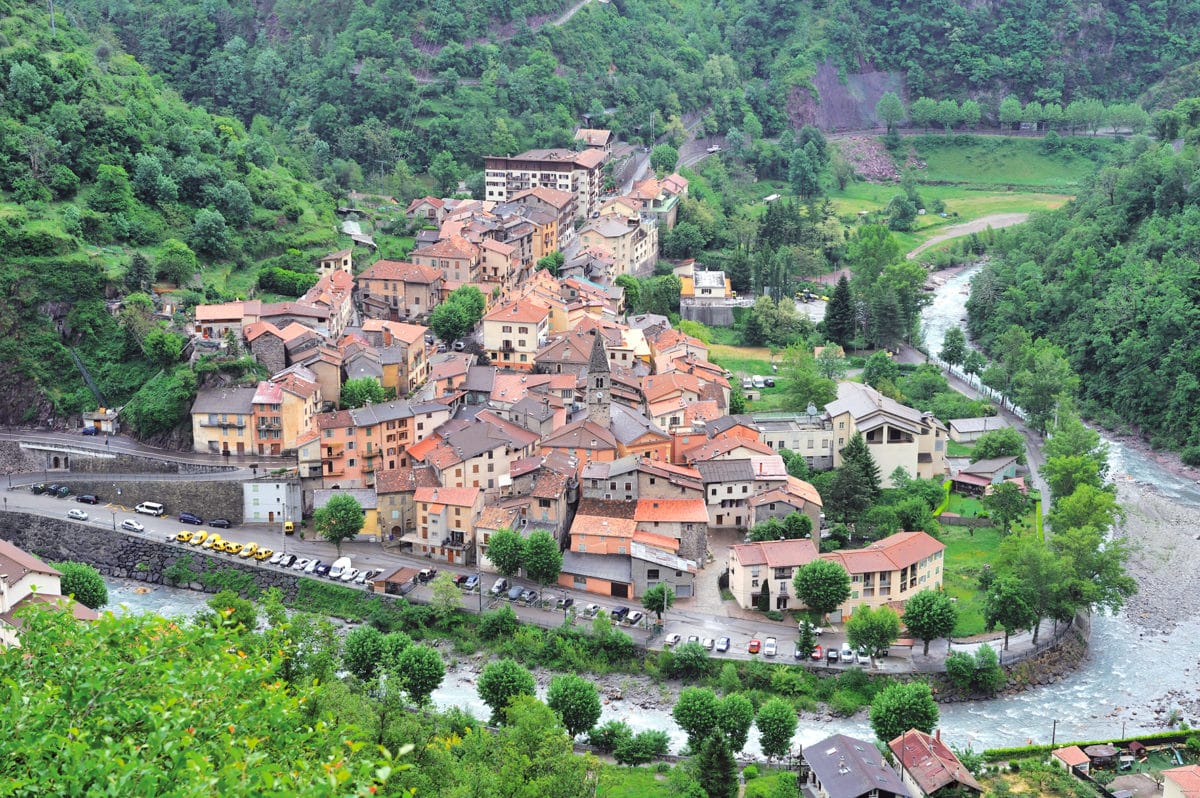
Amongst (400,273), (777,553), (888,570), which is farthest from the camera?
(400,273)

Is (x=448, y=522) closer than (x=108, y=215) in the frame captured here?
Yes

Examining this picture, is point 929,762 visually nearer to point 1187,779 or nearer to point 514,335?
point 1187,779

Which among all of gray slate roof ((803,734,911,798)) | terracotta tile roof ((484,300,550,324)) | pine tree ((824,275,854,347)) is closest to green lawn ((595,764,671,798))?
gray slate roof ((803,734,911,798))

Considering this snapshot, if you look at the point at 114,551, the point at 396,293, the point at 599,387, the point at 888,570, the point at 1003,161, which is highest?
the point at 1003,161

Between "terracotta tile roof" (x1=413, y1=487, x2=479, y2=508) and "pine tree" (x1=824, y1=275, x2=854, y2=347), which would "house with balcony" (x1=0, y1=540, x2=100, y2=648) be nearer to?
"terracotta tile roof" (x1=413, y1=487, x2=479, y2=508)

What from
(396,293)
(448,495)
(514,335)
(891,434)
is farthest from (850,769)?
(396,293)

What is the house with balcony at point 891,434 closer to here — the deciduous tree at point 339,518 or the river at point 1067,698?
the river at point 1067,698

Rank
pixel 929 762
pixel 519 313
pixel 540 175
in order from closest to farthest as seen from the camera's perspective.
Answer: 1. pixel 929 762
2. pixel 519 313
3. pixel 540 175

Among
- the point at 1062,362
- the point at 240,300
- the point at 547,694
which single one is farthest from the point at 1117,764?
the point at 240,300
